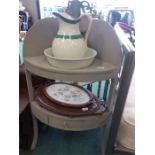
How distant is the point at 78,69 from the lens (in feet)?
2.80

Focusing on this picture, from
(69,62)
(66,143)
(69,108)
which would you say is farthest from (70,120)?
(66,143)

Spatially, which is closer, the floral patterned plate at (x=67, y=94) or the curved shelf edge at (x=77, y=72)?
the curved shelf edge at (x=77, y=72)

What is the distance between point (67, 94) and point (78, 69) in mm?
301

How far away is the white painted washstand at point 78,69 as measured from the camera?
33.5 inches

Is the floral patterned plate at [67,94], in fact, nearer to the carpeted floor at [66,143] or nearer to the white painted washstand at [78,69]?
the white painted washstand at [78,69]

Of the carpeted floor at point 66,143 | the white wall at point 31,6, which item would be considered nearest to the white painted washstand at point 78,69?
the carpeted floor at point 66,143

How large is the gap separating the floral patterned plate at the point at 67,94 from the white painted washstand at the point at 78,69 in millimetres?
81

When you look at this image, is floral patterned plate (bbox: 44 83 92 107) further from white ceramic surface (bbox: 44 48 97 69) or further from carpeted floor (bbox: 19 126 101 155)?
carpeted floor (bbox: 19 126 101 155)

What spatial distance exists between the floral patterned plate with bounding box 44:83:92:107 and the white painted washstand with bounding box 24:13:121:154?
0.27 ft

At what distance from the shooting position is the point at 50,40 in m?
1.06

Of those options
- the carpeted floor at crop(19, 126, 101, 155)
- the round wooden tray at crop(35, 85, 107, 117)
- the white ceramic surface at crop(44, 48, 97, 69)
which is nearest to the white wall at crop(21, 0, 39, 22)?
the carpeted floor at crop(19, 126, 101, 155)
